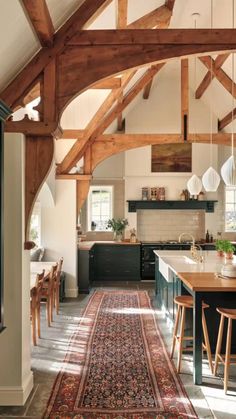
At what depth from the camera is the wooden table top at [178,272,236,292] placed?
369 centimetres

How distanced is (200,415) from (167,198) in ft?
24.3

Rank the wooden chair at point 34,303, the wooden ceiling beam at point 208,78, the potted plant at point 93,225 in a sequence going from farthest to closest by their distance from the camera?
the potted plant at point 93,225
the wooden ceiling beam at point 208,78
the wooden chair at point 34,303

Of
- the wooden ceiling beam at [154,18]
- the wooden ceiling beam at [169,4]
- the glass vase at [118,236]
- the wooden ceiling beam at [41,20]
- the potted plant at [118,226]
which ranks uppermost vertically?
the wooden ceiling beam at [169,4]

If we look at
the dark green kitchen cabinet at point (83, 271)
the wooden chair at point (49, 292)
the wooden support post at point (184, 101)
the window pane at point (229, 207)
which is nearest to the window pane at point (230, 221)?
the window pane at point (229, 207)

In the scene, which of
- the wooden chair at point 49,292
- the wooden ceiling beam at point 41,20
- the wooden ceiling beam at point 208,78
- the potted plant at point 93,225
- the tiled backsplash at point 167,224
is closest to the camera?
the wooden ceiling beam at point 41,20

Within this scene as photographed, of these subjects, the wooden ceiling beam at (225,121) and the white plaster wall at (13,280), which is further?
the wooden ceiling beam at (225,121)

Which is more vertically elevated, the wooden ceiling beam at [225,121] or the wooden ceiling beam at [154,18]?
the wooden ceiling beam at [154,18]

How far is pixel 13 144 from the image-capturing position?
3326 mm

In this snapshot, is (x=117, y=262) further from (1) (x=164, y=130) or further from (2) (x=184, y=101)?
(2) (x=184, y=101)

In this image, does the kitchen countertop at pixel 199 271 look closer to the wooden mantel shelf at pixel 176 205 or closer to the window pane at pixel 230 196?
the wooden mantel shelf at pixel 176 205

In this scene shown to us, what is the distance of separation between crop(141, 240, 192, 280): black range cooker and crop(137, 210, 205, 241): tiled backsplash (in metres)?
0.61

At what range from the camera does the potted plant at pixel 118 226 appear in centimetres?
995

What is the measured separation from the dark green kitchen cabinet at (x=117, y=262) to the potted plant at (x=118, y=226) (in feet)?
1.59

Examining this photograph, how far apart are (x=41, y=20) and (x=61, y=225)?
5118mm
